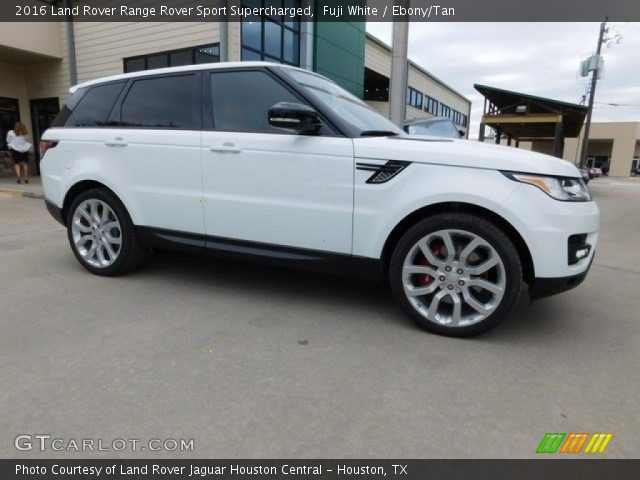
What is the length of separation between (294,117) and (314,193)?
1.77ft

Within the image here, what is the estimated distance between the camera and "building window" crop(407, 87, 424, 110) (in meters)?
33.0

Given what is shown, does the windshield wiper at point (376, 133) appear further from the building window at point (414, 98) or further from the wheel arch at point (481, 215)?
the building window at point (414, 98)

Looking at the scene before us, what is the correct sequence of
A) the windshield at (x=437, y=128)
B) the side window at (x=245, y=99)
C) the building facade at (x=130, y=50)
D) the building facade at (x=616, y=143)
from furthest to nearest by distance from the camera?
1. the building facade at (x=616, y=143)
2. the building facade at (x=130, y=50)
3. the windshield at (x=437, y=128)
4. the side window at (x=245, y=99)

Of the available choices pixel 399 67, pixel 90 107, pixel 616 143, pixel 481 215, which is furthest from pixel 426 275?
pixel 616 143

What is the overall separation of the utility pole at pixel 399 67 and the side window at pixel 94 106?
14.7 ft

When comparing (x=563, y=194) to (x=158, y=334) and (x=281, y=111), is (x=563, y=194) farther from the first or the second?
(x=158, y=334)

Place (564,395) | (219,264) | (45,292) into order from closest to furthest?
(564,395), (45,292), (219,264)

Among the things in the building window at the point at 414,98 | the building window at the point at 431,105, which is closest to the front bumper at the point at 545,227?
the building window at the point at 414,98

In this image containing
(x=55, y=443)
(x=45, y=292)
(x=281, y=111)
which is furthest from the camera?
(x=45, y=292)

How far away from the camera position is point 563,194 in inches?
110

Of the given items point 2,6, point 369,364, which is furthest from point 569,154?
point 369,364

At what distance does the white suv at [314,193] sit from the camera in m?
2.82

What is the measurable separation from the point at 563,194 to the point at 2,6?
15.7 meters

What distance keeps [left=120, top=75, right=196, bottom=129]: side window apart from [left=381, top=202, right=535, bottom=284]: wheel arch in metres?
1.90
